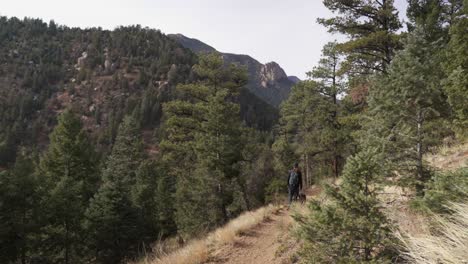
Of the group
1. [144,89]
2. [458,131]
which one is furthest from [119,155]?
[144,89]

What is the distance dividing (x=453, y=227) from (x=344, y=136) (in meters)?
17.8

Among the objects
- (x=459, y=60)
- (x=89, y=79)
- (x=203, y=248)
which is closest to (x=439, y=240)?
(x=203, y=248)

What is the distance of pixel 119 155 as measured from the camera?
36.5m

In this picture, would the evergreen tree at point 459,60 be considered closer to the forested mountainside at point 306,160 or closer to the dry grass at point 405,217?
the forested mountainside at point 306,160

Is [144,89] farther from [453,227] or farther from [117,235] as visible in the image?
[453,227]

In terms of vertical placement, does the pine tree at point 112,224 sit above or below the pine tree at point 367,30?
below

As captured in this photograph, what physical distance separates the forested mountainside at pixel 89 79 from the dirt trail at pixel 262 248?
3137 inches

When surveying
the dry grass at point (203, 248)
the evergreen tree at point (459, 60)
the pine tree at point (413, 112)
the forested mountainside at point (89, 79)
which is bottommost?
the dry grass at point (203, 248)

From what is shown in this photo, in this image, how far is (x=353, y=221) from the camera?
414 centimetres

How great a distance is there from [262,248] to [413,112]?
4.81 m

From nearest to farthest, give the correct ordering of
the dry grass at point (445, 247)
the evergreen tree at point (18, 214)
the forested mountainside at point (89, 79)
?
the dry grass at point (445, 247), the evergreen tree at point (18, 214), the forested mountainside at point (89, 79)

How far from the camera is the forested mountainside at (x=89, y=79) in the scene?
9544 cm

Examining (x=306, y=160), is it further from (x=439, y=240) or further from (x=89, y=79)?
(x=89, y=79)

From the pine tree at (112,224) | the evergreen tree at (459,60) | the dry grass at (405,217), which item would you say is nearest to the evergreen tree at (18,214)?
the pine tree at (112,224)
